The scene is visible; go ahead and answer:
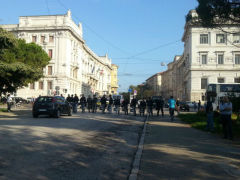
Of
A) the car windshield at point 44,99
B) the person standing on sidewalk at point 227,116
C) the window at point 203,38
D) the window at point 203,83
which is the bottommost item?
the person standing on sidewalk at point 227,116

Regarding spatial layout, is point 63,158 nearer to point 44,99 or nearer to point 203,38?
point 44,99

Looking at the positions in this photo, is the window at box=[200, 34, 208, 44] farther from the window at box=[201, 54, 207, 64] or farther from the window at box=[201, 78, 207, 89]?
the window at box=[201, 78, 207, 89]

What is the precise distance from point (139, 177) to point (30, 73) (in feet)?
62.4

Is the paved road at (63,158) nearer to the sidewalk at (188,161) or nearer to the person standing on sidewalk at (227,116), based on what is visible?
the sidewalk at (188,161)

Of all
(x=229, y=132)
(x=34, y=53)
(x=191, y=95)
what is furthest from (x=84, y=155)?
(x=191, y=95)

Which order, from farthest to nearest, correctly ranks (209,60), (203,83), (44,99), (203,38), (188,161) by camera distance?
(203,83), (203,38), (209,60), (44,99), (188,161)

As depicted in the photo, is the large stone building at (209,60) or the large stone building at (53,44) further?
the large stone building at (53,44)

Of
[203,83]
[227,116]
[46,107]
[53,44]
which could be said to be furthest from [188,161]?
[53,44]

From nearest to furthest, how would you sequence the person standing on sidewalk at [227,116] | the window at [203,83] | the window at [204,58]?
the person standing on sidewalk at [227,116]
the window at [203,83]
the window at [204,58]

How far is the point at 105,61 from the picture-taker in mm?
104750

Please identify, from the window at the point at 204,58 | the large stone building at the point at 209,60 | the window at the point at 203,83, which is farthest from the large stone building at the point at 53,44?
the window at the point at 204,58

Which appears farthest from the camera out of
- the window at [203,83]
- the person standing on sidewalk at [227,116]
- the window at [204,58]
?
the window at [204,58]

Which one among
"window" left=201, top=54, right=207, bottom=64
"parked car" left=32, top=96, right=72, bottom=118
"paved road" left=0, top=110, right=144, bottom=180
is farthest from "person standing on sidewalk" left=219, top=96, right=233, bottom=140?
"window" left=201, top=54, right=207, bottom=64

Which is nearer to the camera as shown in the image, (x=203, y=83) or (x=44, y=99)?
(x=44, y=99)
